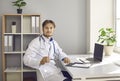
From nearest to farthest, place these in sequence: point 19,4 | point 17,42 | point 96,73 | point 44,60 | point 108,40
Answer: point 96,73
point 44,60
point 108,40
point 19,4
point 17,42

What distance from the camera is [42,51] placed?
10.2ft

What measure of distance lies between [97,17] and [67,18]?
0.62 meters

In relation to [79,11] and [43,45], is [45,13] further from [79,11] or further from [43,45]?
[43,45]

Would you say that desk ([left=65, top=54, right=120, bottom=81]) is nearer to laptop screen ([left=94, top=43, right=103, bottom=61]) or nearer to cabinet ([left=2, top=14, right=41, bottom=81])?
laptop screen ([left=94, top=43, right=103, bottom=61])

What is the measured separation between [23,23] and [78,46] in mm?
1198

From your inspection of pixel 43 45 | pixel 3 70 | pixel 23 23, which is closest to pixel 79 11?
pixel 23 23

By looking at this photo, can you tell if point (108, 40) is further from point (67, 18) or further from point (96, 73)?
point (96, 73)

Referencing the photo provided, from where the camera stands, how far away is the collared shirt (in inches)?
114

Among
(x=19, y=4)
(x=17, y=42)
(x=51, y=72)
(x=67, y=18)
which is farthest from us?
(x=67, y=18)

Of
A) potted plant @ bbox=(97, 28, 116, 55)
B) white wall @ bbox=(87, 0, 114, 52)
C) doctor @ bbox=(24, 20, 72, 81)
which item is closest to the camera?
doctor @ bbox=(24, 20, 72, 81)

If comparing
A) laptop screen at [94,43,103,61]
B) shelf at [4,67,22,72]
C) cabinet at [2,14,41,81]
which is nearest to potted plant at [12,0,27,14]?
cabinet at [2,14,41,81]

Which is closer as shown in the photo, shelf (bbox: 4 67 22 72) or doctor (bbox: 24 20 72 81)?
doctor (bbox: 24 20 72 81)

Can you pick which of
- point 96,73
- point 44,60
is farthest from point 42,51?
point 96,73

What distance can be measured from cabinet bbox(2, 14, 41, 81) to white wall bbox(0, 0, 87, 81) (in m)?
0.31
